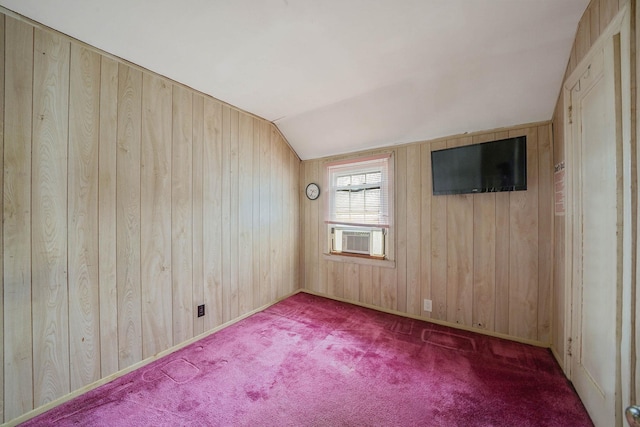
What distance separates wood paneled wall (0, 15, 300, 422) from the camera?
1.41m

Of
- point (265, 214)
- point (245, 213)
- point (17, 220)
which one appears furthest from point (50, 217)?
point (265, 214)

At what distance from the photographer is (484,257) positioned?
237 centimetres

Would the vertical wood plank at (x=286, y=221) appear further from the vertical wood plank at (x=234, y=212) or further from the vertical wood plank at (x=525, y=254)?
the vertical wood plank at (x=525, y=254)

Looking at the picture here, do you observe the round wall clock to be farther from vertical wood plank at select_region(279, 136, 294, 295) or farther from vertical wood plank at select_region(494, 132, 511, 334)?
vertical wood plank at select_region(494, 132, 511, 334)

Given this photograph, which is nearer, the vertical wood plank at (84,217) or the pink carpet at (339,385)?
the pink carpet at (339,385)

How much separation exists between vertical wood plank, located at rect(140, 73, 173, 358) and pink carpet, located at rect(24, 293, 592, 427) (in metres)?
0.29

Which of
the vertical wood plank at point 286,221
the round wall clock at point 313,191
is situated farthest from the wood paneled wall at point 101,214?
the round wall clock at point 313,191

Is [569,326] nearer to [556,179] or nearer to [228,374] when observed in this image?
[556,179]

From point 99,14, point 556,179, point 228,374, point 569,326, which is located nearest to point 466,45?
point 556,179

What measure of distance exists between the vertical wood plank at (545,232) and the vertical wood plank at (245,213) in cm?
288

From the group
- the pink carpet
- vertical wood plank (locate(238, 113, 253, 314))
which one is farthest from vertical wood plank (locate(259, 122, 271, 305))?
the pink carpet

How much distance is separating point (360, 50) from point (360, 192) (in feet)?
5.53

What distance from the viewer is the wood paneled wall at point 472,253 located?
214cm

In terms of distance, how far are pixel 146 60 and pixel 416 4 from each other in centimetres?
193
